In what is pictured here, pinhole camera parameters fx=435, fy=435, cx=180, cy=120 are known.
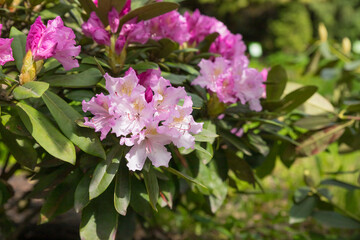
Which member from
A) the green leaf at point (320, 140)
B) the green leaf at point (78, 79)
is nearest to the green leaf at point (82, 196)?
the green leaf at point (78, 79)

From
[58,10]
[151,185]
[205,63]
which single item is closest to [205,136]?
[151,185]

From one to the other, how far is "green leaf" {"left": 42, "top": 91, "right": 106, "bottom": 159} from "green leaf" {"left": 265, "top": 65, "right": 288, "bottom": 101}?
737mm

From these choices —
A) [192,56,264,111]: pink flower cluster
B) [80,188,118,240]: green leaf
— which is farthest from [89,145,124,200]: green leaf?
[192,56,264,111]: pink flower cluster

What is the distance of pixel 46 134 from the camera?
1.03 m

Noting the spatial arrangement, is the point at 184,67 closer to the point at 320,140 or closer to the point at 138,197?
the point at 138,197

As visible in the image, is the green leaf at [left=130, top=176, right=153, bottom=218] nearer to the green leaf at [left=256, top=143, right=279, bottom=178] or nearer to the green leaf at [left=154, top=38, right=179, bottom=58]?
the green leaf at [left=154, top=38, right=179, bottom=58]

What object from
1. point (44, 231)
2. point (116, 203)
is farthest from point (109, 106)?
point (44, 231)

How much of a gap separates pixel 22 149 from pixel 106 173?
260 mm

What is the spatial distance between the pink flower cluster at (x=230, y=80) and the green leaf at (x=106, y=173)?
375 mm

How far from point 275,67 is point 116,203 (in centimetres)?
81

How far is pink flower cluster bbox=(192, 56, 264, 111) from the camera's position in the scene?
1294 millimetres

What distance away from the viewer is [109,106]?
1006mm

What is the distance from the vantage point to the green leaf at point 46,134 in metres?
1.01

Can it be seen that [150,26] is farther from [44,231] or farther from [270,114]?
[44,231]
